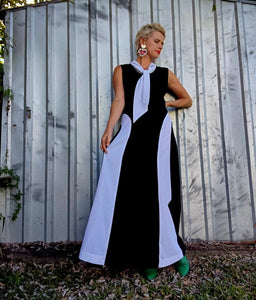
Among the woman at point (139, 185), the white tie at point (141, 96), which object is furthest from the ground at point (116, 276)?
the white tie at point (141, 96)

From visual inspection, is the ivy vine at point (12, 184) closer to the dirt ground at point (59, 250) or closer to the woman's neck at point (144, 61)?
the dirt ground at point (59, 250)

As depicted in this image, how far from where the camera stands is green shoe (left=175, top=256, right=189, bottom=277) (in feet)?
6.46

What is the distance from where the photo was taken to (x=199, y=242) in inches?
91.4

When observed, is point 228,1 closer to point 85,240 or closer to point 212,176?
point 212,176

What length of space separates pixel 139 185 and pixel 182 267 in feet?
1.98

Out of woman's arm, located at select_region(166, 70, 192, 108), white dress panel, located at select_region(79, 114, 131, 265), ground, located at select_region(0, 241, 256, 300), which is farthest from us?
woman's arm, located at select_region(166, 70, 192, 108)

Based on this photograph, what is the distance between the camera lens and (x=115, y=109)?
2.18 m

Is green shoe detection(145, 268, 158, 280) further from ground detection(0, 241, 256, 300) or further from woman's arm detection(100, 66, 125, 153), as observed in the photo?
woman's arm detection(100, 66, 125, 153)

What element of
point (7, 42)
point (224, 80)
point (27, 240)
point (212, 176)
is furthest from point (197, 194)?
point (7, 42)

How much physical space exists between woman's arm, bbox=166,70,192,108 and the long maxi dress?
0.62 ft

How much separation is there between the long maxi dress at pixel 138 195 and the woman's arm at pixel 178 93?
0.19 meters

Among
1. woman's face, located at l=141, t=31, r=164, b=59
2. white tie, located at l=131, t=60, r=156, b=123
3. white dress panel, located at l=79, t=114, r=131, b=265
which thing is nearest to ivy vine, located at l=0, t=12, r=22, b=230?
white dress panel, located at l=79, t=114, r=131, b=265

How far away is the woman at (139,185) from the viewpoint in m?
1.87

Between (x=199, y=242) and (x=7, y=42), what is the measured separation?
2298mm
